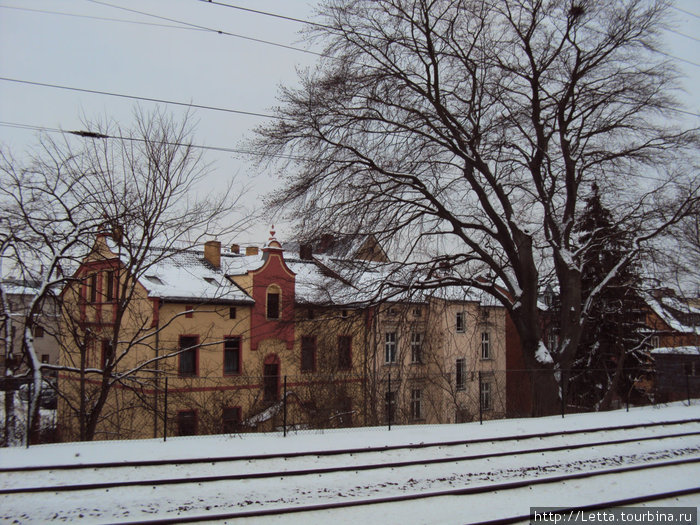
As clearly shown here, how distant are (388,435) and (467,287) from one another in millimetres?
7386

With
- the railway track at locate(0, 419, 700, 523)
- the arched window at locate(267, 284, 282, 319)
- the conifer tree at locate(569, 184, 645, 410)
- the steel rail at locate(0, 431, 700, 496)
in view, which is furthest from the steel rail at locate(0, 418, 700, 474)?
the arched window at locate(267, 284, 282, 319)

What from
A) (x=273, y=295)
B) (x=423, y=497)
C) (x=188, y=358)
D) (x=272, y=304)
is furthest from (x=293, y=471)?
(x=273, y=295)

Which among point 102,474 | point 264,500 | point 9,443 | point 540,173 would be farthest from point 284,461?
point 540,173

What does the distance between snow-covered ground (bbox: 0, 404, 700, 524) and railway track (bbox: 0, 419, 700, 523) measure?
0.09ft

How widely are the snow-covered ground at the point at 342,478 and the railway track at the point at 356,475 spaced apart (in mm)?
28

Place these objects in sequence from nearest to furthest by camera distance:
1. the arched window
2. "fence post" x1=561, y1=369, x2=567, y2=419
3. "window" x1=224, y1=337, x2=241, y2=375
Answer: "fence post" x1=561, y1=369, x2=567, y2=419 < "window" x1=224, y1=337, x2=241, y2=375 < the arched window

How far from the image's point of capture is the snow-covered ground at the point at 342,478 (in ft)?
24.2

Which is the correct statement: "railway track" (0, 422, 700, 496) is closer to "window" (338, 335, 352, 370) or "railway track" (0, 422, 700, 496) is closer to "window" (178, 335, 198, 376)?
"window" (338, 335, 352, 370)

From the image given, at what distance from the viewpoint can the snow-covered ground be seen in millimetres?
7367

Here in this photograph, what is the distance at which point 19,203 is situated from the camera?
13.1m

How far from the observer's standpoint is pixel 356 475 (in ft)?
30.1

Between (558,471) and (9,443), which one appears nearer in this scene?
(558,471)

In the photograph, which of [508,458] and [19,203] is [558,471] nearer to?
[508,458]

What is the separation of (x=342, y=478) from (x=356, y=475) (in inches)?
11.6
